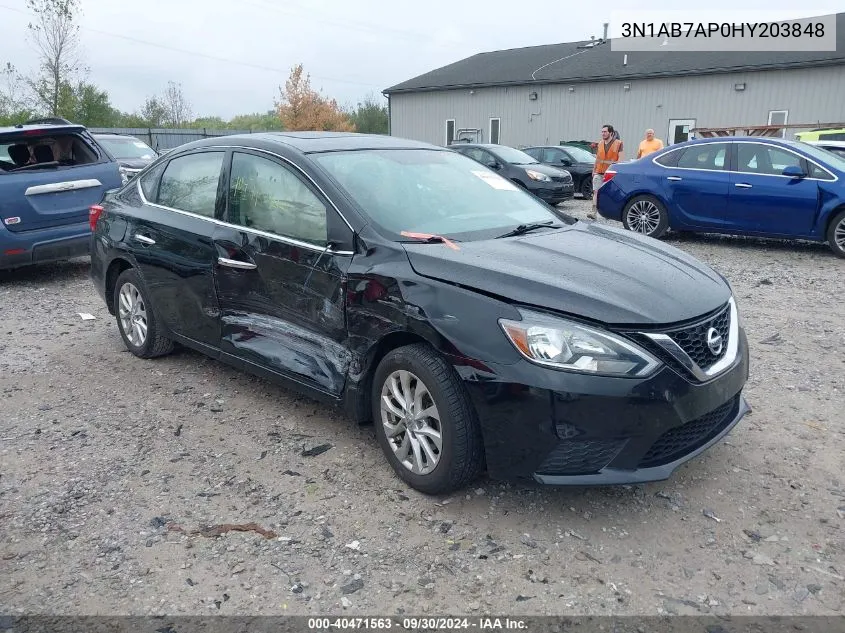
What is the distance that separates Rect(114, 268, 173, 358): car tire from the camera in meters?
5.00

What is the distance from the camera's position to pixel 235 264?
4.07m

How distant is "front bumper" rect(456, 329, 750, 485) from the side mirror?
7.02 metres

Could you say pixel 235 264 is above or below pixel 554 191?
below

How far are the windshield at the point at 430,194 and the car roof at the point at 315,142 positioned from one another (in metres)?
0.09

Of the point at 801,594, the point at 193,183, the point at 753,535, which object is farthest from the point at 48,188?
the point at 801,594

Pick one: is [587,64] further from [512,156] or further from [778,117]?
[512,156]

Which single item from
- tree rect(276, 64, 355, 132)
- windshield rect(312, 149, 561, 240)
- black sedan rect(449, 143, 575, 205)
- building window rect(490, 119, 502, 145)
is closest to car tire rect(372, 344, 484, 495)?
windshield rect(312, 149, 561, 240)

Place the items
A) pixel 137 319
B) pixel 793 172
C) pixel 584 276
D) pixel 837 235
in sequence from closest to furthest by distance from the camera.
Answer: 1. pixel 584 276
2. pixel 137 319
3. pixel 837 235
4. pixel 793 172

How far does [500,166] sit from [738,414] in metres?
12.4

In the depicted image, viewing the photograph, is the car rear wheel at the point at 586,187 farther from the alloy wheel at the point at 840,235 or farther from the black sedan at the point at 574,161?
the alloy wheel at the point at 840,235

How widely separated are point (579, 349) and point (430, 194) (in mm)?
1506

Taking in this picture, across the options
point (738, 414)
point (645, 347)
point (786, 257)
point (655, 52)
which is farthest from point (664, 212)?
point (655, 52)

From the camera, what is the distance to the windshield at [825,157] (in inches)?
345

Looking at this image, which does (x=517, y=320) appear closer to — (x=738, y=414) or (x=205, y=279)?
(x=738, y=414)
